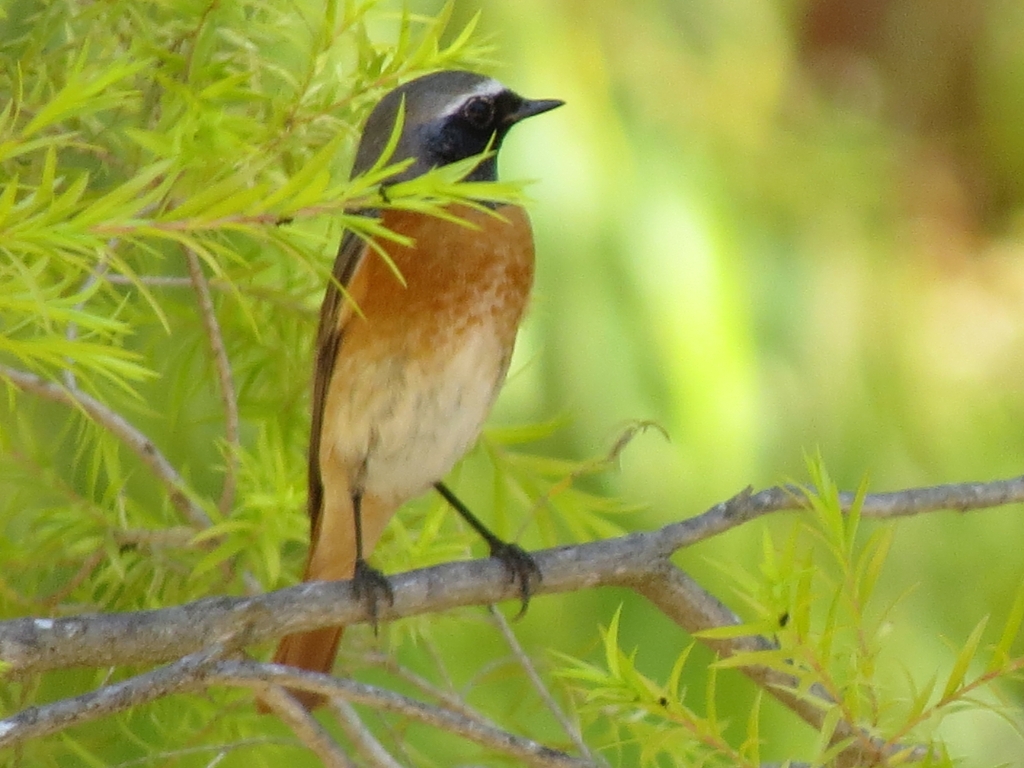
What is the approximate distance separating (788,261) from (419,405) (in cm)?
82

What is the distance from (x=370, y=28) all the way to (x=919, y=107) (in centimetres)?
104

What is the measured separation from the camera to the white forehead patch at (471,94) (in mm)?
1478

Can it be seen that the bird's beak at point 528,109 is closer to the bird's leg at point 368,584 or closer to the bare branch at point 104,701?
the bird's leg at point 368,584

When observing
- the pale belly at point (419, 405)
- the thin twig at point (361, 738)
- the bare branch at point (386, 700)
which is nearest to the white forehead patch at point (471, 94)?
the pale belly at point (419, 405)

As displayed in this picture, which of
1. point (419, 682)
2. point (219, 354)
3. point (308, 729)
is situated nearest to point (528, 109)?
point (219, 354)

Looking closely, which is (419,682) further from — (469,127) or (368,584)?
(469,127)

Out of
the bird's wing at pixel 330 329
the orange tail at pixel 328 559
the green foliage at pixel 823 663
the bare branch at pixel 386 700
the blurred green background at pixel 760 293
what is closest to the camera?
the green foliage at pixel 823 663

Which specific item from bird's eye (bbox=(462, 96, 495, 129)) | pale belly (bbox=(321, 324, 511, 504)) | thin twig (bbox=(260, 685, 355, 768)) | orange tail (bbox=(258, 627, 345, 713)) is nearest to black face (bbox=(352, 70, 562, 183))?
bird's eye (bbox=(462, 96, 495, 129))

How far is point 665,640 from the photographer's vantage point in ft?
6.16

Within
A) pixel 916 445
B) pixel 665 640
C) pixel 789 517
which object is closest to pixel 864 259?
pixel 916 445

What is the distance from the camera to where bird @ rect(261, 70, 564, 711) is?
4.42 feet

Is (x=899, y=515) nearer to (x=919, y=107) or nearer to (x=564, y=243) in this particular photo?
(x=564, y=243)

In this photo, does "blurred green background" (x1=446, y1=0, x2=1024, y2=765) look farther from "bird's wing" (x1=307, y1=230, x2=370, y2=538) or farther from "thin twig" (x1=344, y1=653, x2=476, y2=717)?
"thin twig" (x1=344, y1=653, x2=476, y2=717)

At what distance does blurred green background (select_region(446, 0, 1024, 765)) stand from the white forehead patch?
228 millimetres
